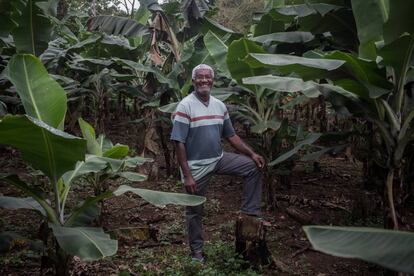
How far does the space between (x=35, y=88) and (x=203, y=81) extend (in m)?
1.60

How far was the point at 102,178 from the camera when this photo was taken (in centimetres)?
437

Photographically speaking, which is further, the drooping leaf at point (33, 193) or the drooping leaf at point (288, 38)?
the drooping leaf at point (288, 38)

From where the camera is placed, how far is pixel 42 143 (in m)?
2.70

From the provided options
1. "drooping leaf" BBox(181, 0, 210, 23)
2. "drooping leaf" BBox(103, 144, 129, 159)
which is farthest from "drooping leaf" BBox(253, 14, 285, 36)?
"drooping leaf" BBox(103, 144, 129, 159)

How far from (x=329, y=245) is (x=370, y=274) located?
3.01 metres

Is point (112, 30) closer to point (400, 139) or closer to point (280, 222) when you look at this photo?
point (280, 222)

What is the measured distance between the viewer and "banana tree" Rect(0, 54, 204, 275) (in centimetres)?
263

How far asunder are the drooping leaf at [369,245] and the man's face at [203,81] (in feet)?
8.96

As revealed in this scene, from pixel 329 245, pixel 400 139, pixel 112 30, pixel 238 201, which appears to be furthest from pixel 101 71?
pixel 329 245

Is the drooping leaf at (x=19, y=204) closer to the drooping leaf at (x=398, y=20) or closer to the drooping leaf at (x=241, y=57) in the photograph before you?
the drooping leaf at (x=241, y=57)

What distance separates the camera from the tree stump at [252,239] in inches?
154

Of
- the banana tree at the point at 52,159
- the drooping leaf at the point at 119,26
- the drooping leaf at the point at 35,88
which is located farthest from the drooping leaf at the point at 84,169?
the drooping leaf at the point at 119,26

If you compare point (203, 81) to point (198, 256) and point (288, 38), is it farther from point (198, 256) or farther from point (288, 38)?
point (198, 256)

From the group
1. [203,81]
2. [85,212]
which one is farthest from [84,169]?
[203,81]
